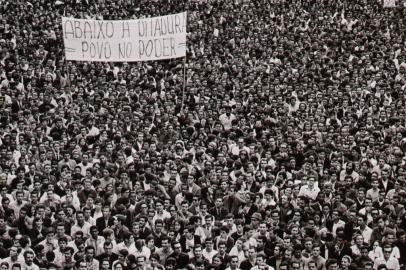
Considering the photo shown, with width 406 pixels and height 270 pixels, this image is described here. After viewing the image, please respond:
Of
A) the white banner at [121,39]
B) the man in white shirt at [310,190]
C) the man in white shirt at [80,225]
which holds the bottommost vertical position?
the man in white shirt at [80,225]

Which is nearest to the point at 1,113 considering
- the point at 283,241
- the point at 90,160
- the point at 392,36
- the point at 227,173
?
the point at 90,160

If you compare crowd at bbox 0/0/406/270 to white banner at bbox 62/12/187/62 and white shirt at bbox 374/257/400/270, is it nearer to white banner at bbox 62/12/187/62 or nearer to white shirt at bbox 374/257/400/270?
white shirt at bbox 374/257/400/270

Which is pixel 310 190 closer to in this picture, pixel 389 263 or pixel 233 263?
pixel 389 263

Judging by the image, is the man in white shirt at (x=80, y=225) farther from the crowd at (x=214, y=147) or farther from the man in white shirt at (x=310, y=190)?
the man in white shirt at (x=310, y=190)

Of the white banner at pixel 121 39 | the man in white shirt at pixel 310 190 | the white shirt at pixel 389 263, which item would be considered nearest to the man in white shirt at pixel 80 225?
the man in white shirt at pixel 310 190

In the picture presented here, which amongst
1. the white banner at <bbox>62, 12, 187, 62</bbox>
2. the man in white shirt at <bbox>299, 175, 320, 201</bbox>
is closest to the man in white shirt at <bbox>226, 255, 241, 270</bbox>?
the man in white shirt at <bbox>299, 175, 320, 201</bbox>

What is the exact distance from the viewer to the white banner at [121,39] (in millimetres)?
18859

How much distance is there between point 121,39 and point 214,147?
12.1 feet

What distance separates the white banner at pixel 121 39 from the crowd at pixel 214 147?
828 millimetres

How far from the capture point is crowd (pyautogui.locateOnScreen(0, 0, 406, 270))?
1293cm

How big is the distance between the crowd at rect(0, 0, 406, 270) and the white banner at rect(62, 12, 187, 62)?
2.72 feet

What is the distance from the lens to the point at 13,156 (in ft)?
54.1

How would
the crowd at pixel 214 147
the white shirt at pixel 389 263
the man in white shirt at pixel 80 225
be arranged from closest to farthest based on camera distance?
the white shirt at pixel 389 263
the crowd at pixel 214 147
the man in white shirt at pixel 80 225

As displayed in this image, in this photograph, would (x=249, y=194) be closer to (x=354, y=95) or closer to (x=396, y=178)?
(x=396, y=178)
